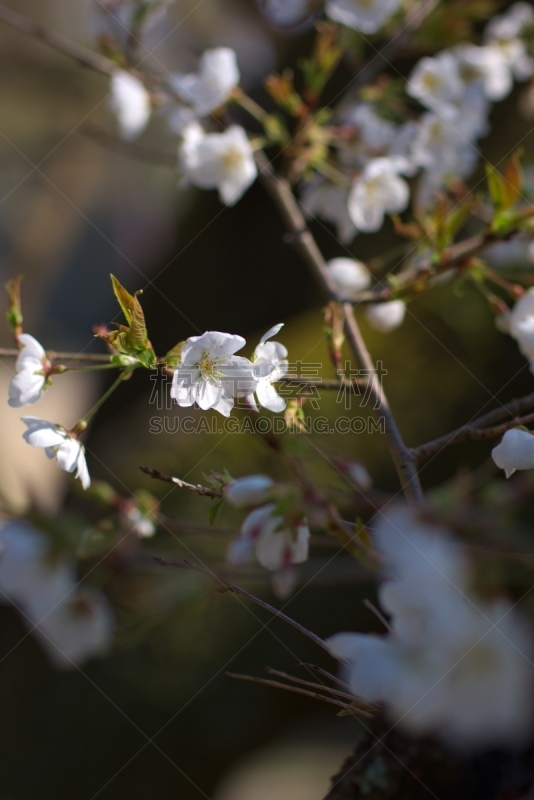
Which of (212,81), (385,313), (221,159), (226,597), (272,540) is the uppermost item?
(212,81)

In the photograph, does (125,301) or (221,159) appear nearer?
(125,301)

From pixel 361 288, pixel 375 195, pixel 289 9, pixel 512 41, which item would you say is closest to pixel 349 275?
pixel 361 288

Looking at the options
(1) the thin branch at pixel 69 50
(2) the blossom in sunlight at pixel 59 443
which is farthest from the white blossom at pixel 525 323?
(1) the thin branch at pixel 69 50

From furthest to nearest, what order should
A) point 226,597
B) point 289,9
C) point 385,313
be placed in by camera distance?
point 226,597
point 289,9
point 385,313

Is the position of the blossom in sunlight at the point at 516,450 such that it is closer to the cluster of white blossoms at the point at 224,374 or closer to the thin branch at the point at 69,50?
the cluster of white blossoms at the point at 224,374

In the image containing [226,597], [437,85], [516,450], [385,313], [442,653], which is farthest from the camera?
[226,597]

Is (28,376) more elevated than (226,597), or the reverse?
(28,376)

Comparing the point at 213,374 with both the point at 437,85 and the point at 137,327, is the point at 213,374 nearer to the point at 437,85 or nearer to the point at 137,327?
the point at 137,327
